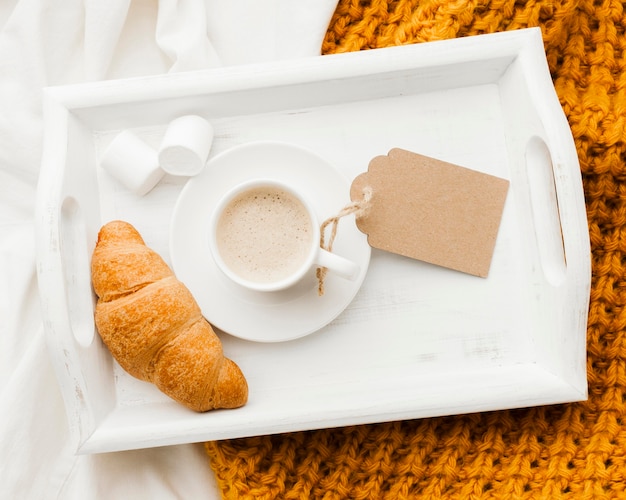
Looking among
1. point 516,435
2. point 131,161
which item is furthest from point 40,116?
point 516,435

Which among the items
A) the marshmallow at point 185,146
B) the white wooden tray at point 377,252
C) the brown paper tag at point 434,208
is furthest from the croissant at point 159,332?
the brown paper tag at point 434,208

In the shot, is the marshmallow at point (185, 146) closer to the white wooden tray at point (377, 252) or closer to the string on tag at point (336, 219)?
the white wooden tray at point (377, 252)

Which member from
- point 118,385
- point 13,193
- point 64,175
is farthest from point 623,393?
point 13,193

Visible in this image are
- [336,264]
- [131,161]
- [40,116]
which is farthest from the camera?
[40,116]

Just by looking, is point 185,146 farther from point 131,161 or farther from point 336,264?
point 336,264

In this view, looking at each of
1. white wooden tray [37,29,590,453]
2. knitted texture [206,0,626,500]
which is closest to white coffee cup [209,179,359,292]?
white wooden tray [37,29,590,453]

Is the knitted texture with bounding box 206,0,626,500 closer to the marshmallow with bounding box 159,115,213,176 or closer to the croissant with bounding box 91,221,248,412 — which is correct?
the croissant with bounding box 91,221,248,412
